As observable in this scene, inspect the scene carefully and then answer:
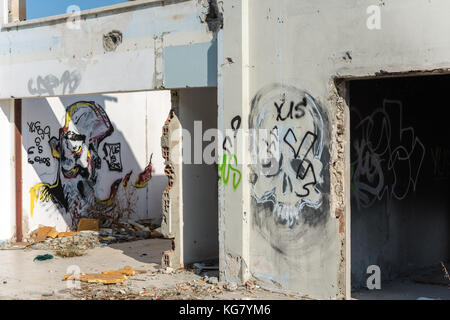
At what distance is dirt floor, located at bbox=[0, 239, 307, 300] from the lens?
7.46 metres

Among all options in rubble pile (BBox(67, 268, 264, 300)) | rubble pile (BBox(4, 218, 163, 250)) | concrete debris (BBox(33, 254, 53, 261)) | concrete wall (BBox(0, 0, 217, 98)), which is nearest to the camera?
rubble pile (BBox(67, 268, 264, 300))

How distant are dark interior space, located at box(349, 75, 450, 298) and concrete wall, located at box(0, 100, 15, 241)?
6.77 m

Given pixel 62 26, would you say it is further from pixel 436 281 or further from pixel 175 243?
pixel 436 281

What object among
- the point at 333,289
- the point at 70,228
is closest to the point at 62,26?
the point at 70,228

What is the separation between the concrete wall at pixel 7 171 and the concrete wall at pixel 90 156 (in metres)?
0.30

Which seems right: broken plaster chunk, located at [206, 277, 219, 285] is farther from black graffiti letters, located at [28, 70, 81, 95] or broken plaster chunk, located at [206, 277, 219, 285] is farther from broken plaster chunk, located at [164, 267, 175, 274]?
black graffiti letters, located at [28, 70, 81, 95]

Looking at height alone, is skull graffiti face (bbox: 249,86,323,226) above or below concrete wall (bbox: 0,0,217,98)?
below

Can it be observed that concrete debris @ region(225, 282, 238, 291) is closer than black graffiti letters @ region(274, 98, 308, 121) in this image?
No

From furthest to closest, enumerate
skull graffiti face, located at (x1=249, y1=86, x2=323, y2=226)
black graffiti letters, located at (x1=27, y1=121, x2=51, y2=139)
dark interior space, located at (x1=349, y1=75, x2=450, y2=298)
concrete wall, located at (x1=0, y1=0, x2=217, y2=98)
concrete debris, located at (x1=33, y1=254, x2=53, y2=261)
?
black graffiti letters, located at (x1=27, y1=121, x2=51, y2=139)
concrete debris, located at (x1=33, y1=254, x2=53, y2=261)
concrete wall, located at (x1=0, y1=0, x2=217, y2=98)
dark interior space, located at (x1=349, y1=75, x2=450, y2=298)
skull graffiti face, located at (x1=249, y1=86, x2=323, y2=226)

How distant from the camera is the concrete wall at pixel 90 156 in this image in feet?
39.8

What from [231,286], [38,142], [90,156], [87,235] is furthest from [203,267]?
[90,156]

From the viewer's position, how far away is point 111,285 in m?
7.97

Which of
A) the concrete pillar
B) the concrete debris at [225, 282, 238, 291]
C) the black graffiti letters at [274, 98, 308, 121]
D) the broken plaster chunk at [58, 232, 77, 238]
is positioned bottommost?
the concrete debris at [225, 282, 238, 291]

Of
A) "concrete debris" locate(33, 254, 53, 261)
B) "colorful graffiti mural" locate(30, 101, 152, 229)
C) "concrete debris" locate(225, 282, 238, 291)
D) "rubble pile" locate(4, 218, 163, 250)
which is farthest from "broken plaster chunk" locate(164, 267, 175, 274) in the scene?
"colorful graffiti mural" locate(30, 101, 152, 229)
